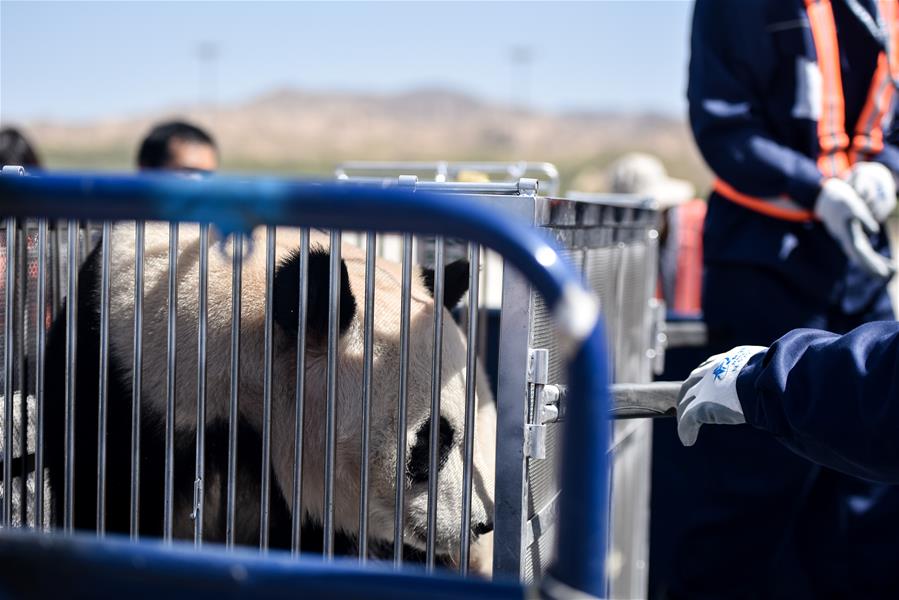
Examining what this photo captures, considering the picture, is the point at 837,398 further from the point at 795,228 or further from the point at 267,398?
the point at 795,228

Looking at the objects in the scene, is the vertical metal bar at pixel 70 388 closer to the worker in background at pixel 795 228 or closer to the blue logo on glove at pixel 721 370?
the blue logo on glove at pixel 721 370

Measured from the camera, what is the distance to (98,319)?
7.16 feet

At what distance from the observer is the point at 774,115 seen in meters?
3.28

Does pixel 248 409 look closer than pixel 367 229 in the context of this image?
No

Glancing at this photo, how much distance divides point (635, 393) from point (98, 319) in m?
1.24

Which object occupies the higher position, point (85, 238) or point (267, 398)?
point (85, 238)

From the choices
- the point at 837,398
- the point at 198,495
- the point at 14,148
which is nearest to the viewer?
the point at 837,398

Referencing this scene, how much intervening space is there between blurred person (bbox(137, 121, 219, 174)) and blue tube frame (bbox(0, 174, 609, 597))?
3595mm

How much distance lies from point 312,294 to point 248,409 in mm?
385

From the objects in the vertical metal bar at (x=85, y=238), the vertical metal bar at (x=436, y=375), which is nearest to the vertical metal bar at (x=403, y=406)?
the vertical metal bar at (x=436, y=375)

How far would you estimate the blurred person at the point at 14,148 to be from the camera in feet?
13.9

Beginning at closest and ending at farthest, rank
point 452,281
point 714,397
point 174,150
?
point 714,397, point 452,281, point 174,150

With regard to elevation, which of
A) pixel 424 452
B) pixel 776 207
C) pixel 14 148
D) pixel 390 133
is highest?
pixel 390 133

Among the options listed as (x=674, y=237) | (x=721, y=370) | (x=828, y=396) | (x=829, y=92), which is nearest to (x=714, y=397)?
(x=721, y=370)
